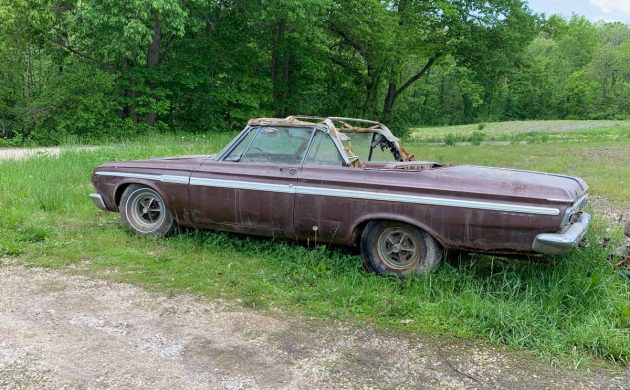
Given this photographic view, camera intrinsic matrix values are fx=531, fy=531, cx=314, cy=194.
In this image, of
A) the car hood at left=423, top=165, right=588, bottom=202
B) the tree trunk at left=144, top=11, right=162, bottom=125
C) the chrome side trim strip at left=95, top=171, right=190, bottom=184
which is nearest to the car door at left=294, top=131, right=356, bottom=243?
the car hood at left=423, top=165, right=588, bottom=202

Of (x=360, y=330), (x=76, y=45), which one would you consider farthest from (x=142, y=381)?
(x=76, y=45)

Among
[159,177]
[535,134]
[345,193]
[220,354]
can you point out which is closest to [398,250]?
[345,193]

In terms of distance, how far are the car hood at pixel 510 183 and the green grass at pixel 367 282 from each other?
68 cm

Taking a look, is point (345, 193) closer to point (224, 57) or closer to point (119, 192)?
point (119, 192)

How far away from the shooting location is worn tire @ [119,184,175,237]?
19.8 feet

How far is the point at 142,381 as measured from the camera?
3.17m

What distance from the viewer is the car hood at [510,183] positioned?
13.9 ft

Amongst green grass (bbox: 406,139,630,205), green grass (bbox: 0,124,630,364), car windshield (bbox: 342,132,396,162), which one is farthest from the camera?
green grass (bbox: 406,139,630,205)

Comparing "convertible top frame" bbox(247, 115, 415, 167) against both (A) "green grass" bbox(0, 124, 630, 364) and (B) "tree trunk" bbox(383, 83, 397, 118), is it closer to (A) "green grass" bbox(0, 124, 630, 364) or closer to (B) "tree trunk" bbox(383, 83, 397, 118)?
(A) "green grass" bbox(0, 124, 630, 364)

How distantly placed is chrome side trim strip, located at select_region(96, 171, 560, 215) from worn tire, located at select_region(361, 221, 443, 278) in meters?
0.27

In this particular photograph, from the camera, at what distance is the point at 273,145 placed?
5.58 m

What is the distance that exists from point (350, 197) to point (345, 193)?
0.06 meters

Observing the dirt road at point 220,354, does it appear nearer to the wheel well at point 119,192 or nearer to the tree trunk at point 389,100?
the wheel well at point 119,192

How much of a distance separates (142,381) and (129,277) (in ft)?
6.45
